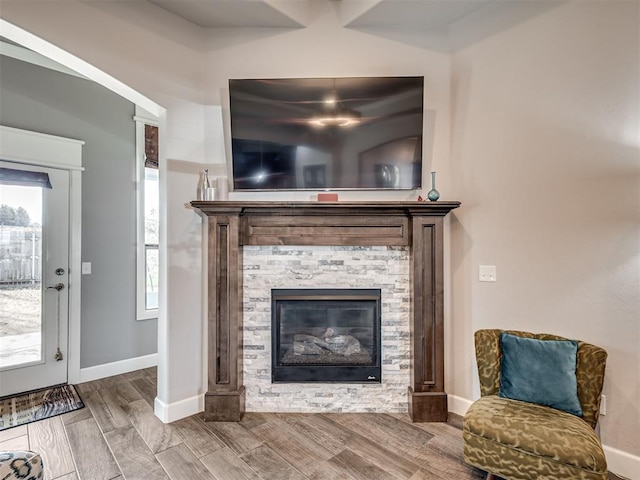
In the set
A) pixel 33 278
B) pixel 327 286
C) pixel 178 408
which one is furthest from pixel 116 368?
pixel 327 286

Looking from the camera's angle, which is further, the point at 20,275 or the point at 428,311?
the point at 20,275

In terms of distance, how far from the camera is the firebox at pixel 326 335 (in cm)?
253

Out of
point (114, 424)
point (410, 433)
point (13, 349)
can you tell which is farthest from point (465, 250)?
point (13, 349)

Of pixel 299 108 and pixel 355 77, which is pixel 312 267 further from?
pixel 355 77

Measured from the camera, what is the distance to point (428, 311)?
95.8 inches

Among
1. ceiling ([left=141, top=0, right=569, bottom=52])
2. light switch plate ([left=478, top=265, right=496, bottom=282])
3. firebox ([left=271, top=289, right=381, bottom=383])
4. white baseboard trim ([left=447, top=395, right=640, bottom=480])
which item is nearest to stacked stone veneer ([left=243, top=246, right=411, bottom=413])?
firebox ([left=271, top=289, right=381, bottom=383])

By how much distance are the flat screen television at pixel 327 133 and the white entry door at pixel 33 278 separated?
198 centimetres

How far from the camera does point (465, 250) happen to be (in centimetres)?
253

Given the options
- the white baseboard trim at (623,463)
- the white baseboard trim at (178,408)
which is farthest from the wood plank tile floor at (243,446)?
the white baseboard trim at (623,463)

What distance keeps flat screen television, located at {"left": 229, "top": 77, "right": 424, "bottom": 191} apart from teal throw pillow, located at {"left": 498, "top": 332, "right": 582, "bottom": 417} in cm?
140

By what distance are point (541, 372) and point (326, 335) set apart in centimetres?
150

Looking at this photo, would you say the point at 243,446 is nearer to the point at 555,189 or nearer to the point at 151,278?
the point at 151,278

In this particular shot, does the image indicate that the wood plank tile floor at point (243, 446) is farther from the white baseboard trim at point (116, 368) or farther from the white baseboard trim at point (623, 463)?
the white baseboard trim at point (623, 463)

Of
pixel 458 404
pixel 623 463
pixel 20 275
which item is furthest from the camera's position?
pixel 20 275
